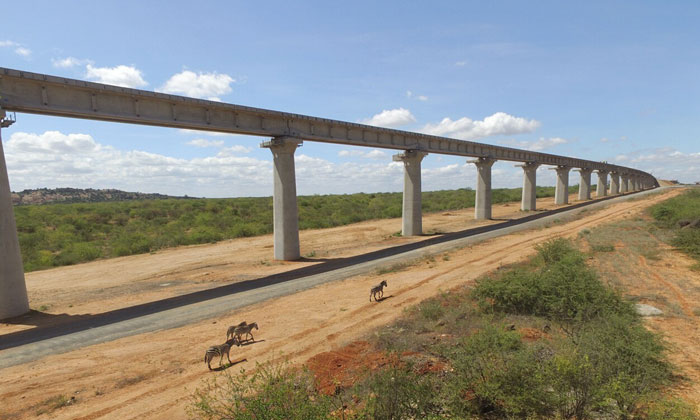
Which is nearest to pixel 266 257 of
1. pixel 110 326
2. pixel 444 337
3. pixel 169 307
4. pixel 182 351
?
pixel 169 307

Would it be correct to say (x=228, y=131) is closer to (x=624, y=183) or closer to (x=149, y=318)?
(x=149, y=318)

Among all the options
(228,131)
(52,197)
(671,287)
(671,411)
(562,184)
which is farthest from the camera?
(52,197)

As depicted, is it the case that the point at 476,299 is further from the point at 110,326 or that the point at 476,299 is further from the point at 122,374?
the point at 110,326

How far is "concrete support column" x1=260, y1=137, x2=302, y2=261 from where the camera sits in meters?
21.2

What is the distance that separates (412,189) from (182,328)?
22378 millimetres

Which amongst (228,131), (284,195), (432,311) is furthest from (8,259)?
(432,311)

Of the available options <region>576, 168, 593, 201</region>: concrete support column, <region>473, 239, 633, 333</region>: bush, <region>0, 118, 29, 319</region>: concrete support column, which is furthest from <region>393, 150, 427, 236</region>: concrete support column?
<region>576, 168, 593, 201</region>: concrete support column

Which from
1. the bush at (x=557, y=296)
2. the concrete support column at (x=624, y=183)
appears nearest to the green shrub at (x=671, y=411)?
the bush at (x=557, y=296)

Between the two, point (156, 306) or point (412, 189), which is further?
point (412, 189)

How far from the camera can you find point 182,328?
432 inches

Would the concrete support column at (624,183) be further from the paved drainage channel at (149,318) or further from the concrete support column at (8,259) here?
the concrete support column at (8,259)

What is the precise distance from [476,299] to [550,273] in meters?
2.44

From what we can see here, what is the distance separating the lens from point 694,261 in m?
16.2

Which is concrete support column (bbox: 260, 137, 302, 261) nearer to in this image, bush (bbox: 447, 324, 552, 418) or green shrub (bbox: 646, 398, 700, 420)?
bush (bbox: 447, 324, 552, 418)
